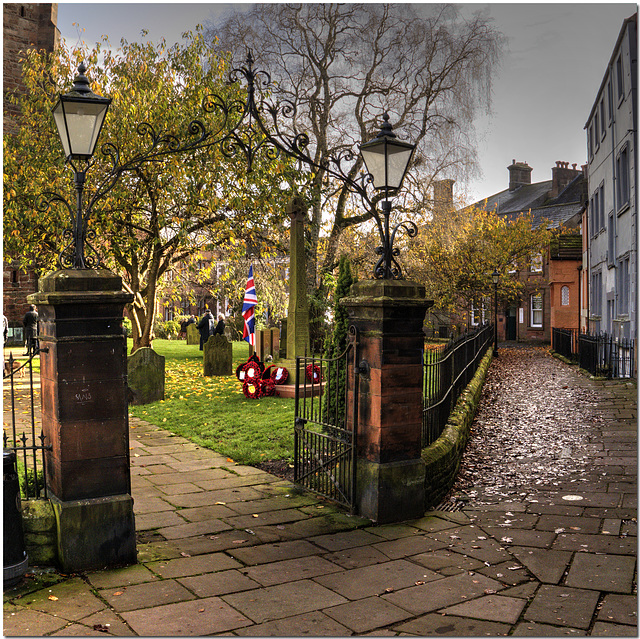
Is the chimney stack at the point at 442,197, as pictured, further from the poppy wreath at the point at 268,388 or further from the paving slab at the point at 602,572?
the paving slab at the point at 602,572

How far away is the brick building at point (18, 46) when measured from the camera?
81.0 ft

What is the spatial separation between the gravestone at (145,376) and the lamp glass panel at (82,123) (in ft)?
26.4

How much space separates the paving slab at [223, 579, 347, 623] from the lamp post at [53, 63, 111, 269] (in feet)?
9.16

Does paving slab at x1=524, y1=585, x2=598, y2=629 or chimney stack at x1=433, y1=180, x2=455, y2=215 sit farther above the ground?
chimney stack at x1=433, y1=180, x2=455, y2=215

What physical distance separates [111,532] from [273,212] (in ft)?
41.2

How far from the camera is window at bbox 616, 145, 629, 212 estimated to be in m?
17.5

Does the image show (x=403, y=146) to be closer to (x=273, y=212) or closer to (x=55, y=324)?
(x=55, y=324)

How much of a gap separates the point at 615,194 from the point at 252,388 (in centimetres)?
1195

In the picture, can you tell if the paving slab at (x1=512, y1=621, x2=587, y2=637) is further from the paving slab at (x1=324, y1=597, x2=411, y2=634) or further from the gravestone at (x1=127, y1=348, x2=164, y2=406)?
the gravestone at (x1=127, y1=348, x2=164, y2=406)

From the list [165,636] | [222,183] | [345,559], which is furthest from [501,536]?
[222,183]

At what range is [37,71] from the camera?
646 inches

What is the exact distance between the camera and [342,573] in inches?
189

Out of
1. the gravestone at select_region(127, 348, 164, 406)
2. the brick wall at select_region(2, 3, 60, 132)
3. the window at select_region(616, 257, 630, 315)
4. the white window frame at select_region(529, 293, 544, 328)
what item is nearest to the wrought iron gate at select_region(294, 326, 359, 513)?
the gravestone at select_region(127, 348, 164, 406)

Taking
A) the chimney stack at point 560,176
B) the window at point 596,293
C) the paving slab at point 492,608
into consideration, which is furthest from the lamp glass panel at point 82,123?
the chimney stack at point 560,176
